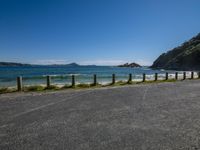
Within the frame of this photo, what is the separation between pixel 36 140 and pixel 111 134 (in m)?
1.76

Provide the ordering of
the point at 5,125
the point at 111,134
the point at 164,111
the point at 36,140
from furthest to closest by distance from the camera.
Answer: the point at 164,111 → the point at 5,125 → the point at 111,134 → the point at 36,140

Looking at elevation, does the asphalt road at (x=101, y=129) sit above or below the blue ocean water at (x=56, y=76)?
above

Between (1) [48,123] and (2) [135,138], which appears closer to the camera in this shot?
(2) [135,138]

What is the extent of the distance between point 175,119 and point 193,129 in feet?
3.56

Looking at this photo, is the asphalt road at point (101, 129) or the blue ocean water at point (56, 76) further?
the blue ocean water at point (56, 76)

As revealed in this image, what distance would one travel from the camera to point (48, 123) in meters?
6.43

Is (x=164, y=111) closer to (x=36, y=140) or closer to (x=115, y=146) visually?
(x=115, y=146)

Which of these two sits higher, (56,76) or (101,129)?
(101,129)

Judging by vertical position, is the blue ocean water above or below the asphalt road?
below

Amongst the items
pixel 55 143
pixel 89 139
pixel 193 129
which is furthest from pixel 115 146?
pixel 193 129

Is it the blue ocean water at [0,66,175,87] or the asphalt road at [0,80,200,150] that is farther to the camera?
the blue ocean water at [0,66,175,87]

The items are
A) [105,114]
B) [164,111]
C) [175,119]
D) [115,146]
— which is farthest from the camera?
[164,111]

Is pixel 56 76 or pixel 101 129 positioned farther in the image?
pixel 56 76

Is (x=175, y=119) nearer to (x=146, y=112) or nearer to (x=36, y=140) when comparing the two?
(x=146, y=112)
